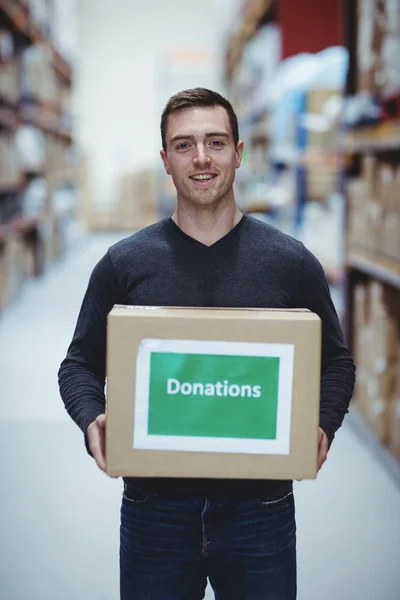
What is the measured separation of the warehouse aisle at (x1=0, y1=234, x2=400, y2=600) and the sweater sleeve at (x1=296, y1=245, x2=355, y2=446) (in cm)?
115

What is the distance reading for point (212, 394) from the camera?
1.24 meters

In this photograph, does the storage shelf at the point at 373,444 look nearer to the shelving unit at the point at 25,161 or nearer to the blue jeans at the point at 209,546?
the blue jeans at the point at 209,546

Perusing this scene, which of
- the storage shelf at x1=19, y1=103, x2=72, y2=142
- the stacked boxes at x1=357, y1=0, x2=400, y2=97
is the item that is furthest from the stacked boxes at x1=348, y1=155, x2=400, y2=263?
the storage shelf at x1=19, y1=103, x2=72, y2=142

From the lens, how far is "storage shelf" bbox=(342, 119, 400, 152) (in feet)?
10.6

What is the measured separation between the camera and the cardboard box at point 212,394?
1.23 metres

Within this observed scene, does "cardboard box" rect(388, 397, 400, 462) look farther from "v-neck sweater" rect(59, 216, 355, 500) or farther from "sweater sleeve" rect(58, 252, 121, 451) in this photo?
"sweater sleeve" rect(58, 252, 121, 451)

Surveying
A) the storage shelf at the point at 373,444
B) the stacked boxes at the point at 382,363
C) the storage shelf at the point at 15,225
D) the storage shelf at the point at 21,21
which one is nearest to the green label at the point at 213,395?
the storage shelf at the point at 373,444

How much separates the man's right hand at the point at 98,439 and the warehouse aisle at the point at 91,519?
1222 millimetres

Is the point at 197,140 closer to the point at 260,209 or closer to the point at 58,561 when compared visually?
the point at 58,561

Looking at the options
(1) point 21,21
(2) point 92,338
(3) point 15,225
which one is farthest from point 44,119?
(2) point 92,338

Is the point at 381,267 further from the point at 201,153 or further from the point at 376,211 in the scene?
the point at 201,153

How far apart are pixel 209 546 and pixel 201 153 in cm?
70

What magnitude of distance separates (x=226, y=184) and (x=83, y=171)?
45.9 ft

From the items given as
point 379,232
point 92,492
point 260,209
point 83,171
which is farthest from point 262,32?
point 83,171
